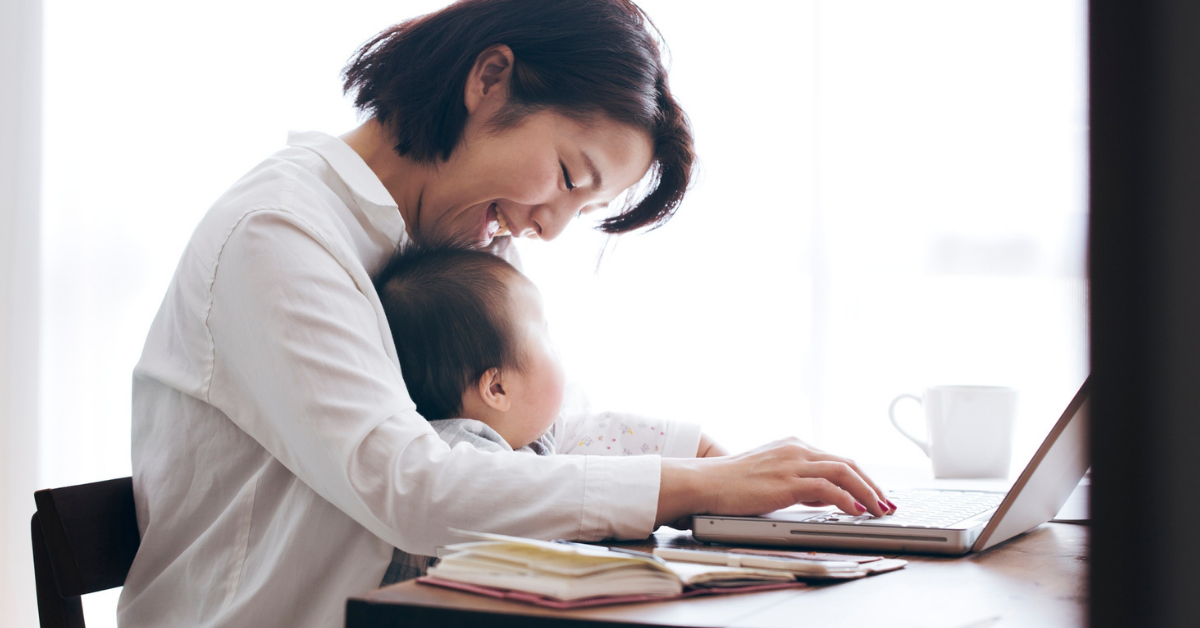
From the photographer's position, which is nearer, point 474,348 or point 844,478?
point 844,478

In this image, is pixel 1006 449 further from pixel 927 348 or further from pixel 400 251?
pixel 400 251

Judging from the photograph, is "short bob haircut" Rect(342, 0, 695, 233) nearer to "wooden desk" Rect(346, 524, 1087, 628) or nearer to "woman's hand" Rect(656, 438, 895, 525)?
"woman's hand" Rect(656, 438, 895, 525)

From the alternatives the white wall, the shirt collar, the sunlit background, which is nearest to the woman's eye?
the shirt collar

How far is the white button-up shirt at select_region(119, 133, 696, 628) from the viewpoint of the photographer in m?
0.76

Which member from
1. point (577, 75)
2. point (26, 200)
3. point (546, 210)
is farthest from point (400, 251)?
point (26, 200)

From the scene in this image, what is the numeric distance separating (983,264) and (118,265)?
205cm

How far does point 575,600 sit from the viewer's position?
1.64 ft

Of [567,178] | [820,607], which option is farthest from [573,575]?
[567,178]

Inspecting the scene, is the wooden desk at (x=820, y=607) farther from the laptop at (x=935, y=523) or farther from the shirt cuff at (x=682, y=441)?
the shirt cuff at (x=682, y=441)

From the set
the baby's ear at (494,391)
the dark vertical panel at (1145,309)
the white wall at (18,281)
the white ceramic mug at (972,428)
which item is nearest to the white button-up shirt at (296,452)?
the baby's ear at (494,391)

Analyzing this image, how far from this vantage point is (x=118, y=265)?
2.24 m

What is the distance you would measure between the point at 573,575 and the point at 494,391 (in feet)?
1.75

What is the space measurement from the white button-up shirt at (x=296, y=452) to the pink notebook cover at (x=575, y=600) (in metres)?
0.21

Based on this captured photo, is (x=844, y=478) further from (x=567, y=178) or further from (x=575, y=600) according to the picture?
(x=567, y=178)
